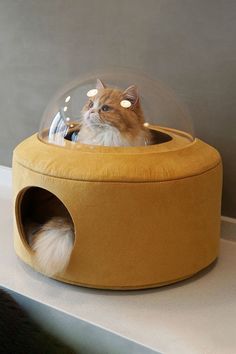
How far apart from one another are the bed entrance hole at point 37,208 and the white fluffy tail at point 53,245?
2.0 inches

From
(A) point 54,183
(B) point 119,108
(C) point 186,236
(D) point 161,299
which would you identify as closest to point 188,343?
(D) point 161,299

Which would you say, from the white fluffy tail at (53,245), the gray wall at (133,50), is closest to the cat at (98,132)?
the white fluffy tail at (53,245)

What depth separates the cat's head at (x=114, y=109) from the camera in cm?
131

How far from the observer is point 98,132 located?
1.31 meters

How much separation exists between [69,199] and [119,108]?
32 centimetres

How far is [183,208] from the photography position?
1.21m

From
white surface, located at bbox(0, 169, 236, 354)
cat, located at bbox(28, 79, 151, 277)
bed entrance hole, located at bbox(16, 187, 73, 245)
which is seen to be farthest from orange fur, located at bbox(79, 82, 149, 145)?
white surface, located at bbox(0, 169, 236, 354)

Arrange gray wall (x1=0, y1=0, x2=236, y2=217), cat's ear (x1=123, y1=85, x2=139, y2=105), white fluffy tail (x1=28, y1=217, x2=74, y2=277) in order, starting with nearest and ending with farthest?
1. white fluffy tail (x1=28, y1=217, x2=74, y2=277)
2. cat's ear (x1=123, y1=85, x2=139, y2=105)
3. gray wall (x1=0, y1=0, x2=236, y2=217)

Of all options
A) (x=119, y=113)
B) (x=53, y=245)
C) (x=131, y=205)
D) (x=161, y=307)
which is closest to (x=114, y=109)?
(x=119, y=113)

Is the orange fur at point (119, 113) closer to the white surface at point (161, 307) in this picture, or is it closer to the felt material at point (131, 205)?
the felt material at point (131, 205)

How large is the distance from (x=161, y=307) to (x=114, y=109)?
22.2 inches

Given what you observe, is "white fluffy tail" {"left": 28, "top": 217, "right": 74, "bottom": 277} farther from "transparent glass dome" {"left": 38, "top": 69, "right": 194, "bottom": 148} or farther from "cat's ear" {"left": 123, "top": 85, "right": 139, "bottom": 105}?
"cat's ear" {"left": 123, "top": 85, "right": 139, "bottom": 105}

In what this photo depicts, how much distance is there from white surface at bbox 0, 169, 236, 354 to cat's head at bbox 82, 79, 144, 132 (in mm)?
472

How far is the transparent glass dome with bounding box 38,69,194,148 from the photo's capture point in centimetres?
138
